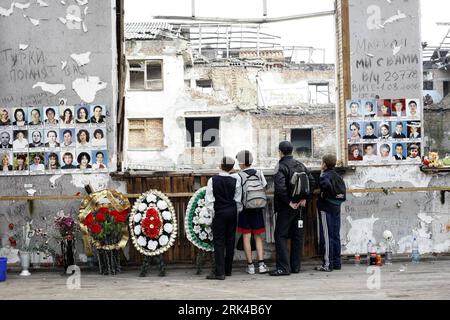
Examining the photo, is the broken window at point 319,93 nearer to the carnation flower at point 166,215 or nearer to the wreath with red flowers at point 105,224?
the carnation flower at point 166,215

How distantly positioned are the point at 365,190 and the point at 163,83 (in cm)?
3344

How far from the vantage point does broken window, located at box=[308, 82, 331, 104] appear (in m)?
45.4

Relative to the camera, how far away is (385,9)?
11.3 metres

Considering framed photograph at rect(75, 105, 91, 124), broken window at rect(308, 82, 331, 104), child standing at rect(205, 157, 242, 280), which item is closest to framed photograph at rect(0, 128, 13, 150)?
framed photograph at rect(75, 105, 91, 124)

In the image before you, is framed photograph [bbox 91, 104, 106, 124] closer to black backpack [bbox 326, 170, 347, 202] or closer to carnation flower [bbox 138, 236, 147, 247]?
carnation flower [bbox 138, 236, 147, 247]

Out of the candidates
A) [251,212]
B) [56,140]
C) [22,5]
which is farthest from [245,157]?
[22,5]

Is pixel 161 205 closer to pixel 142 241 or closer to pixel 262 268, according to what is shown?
pixel 142 241

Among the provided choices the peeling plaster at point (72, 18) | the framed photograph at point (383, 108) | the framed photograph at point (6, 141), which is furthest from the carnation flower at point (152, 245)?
the framed photograph at point (383, 108)

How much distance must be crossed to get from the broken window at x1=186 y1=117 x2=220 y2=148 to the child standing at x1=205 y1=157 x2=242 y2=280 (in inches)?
1304

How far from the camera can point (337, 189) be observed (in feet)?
33.8

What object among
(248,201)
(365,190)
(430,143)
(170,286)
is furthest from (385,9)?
(430,143)

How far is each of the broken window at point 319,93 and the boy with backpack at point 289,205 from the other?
3521 cm

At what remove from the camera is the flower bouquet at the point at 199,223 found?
10.2 meters

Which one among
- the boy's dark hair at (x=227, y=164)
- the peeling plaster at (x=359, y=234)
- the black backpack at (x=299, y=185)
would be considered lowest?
the peeling plaster at (x=359, y=234)
